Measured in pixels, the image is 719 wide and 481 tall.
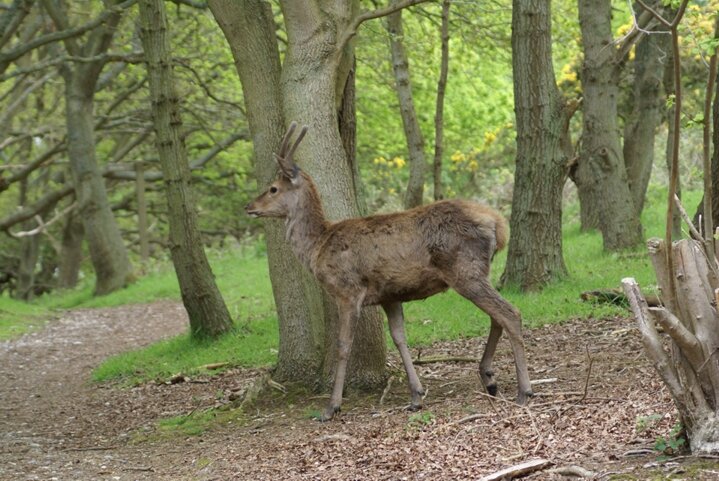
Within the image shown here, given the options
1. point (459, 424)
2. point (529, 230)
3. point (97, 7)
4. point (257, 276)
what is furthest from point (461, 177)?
point (459, 424)

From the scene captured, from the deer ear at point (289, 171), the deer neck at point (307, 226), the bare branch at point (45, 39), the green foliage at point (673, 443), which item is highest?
the bare branch at point (45, 39)

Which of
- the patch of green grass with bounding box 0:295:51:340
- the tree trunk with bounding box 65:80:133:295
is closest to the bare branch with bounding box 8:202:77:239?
the tree trunk with bounding box 65:80:133:295

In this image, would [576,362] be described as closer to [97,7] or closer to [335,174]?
[335,174]

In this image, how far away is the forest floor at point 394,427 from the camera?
6129 mm

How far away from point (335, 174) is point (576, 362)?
272 centimetres

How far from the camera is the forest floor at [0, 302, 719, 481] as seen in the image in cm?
613

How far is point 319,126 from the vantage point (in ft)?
29.7

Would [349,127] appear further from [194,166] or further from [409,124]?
[194,166]

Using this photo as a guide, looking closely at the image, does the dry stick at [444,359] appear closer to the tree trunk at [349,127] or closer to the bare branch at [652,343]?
the tree trunk at [349,127]

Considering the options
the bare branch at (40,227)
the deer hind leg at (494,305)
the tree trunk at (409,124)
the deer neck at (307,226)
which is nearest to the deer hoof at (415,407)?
the deer hind leg at (494,305)

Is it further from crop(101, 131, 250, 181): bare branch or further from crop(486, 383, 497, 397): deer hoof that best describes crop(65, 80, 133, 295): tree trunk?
crop(486, 383, 497, 397): deer hoof

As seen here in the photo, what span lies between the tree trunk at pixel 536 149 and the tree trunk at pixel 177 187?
4.13 metres

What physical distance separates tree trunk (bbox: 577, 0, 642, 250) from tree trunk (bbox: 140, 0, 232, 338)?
6135 millimetres

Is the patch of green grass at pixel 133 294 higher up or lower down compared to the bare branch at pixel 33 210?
lower down
